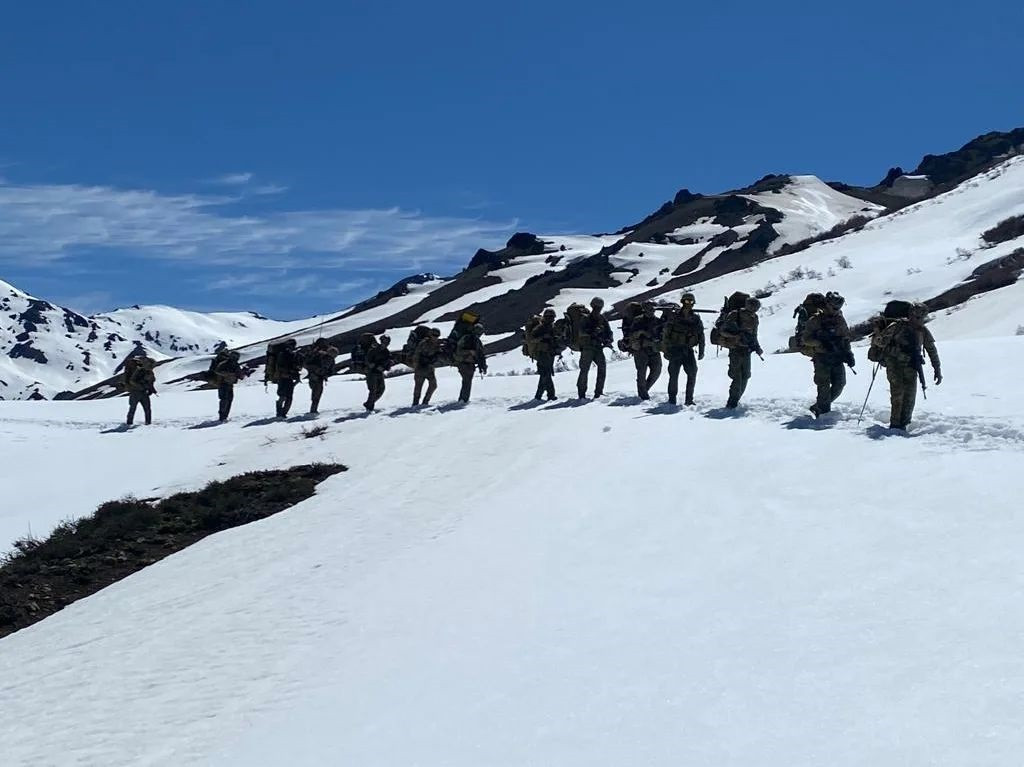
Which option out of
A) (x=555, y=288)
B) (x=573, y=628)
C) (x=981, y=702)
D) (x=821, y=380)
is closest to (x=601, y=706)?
(x=573, y=628)

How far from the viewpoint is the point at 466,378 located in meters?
25.0

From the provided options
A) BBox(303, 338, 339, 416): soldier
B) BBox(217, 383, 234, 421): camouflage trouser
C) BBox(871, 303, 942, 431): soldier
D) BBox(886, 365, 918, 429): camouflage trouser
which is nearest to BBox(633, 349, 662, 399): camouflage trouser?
BBox(871, 303, 942, 431): soldier

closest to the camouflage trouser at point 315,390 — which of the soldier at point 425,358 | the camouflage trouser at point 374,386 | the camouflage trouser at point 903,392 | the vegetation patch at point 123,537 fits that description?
the camouflage trouser at point 374,386

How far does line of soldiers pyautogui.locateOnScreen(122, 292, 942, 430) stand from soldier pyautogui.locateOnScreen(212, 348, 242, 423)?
3 centimetres

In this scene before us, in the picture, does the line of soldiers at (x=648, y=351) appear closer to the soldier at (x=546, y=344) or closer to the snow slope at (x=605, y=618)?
the soldier at (x=546, y=344)

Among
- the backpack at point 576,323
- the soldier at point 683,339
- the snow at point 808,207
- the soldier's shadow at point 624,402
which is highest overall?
the snow at point 808,207

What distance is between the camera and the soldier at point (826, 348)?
50.4 feet

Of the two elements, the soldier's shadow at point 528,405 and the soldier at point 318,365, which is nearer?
the soldier's shadow at point 528,405

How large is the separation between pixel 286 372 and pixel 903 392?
17.4 meters

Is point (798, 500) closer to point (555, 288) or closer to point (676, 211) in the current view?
point (555, 288)

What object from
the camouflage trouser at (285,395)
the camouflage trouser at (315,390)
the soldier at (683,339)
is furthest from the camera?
the camouflage trouser at (315,390)

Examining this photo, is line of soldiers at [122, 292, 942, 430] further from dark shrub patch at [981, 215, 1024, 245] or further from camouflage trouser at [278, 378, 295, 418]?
dark shrub patch at [981, 215, 1024, 245]

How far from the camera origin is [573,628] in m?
7.91

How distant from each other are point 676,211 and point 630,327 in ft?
324
